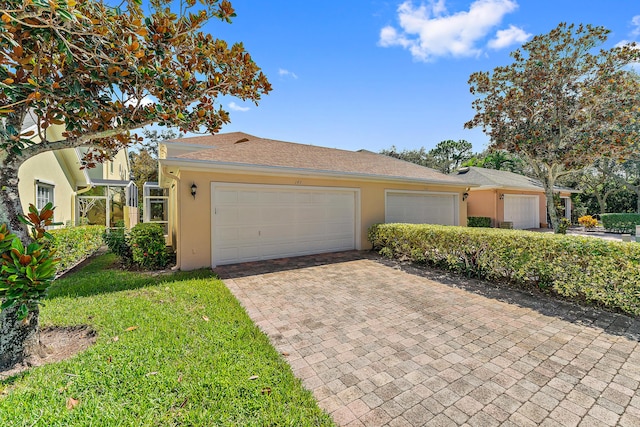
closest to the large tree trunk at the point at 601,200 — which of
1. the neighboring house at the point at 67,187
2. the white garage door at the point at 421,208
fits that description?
the white garage door at the point at 421,208

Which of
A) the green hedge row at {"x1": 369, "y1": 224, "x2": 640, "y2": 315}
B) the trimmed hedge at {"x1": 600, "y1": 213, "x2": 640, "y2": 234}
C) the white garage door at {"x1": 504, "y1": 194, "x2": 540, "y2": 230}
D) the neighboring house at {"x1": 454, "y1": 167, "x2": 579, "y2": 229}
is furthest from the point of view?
the white garage door at {"x1": 504, "y1": 194, "x2": 540, "y2": 230}

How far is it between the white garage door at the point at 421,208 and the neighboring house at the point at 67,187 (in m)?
10.2

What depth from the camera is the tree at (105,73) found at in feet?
8.73

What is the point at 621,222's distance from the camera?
1759cm

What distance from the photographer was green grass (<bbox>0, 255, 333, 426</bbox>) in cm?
226

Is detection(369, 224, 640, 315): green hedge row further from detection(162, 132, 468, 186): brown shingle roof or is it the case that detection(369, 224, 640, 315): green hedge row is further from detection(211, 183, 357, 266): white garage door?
detection(162, 132, 468, 186): brown shingle roof

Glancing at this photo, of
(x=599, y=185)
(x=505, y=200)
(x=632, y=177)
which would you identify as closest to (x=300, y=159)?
(x=505, y=200)

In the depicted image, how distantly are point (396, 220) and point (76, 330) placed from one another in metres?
9.75

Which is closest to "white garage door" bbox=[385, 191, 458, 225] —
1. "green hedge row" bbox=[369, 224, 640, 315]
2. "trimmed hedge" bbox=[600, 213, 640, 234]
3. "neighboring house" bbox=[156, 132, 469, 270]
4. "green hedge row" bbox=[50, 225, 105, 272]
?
"neighboring house" bbox=[156, 132, 469, 270]

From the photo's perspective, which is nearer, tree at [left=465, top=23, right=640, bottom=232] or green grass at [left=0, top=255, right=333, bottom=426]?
green grass at [left=0, top=255, right=333, bottom=426]

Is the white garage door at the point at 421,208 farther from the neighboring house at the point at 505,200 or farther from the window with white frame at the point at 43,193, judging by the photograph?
the window with white frame at the point at 43,193

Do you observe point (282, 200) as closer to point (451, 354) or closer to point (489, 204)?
point (451, 354)

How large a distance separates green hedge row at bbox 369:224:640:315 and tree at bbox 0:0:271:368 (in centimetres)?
581

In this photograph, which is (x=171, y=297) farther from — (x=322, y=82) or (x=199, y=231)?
(x=322, y=82)
